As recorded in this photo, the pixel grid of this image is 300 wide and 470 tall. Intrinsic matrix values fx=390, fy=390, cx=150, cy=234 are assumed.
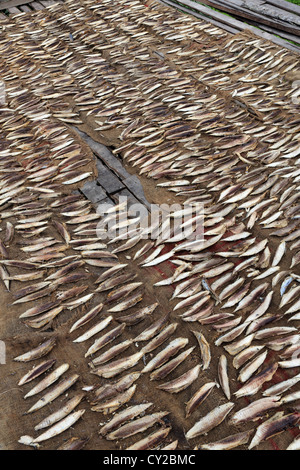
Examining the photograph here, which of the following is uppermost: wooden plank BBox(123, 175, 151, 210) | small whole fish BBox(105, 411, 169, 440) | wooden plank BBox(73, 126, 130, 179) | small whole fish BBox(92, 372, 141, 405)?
wooden plank BBox(73, 126, 130, 179)

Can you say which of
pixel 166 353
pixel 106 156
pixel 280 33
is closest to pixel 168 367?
pixel 166 353

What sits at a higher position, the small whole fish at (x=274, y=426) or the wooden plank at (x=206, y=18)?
the wooden plank at (x=206, y=18)

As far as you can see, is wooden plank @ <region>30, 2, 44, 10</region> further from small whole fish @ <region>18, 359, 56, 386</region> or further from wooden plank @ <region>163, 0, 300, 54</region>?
small whole fish @ <region>18, 359, 56, 386</region>

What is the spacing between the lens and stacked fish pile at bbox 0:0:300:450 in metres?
2.70

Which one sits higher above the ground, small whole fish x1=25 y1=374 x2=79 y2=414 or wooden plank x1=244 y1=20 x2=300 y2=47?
wooden plank x1=244 y1=20 x2=300 y2=47

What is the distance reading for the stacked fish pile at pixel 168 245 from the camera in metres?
2.70

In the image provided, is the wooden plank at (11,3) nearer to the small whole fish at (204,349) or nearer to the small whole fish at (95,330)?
the small whole fish at (95,330)

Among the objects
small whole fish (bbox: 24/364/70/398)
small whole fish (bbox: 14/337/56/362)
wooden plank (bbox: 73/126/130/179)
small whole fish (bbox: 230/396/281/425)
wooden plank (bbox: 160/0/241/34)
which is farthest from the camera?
wooden plank (bbox: 160/0/241/34)

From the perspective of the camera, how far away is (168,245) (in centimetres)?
376

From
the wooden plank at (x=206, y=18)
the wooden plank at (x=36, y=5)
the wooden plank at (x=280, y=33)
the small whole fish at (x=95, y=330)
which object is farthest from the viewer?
the wooden plank at (x=36, y=5)

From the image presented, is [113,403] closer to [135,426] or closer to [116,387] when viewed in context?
[116,387]

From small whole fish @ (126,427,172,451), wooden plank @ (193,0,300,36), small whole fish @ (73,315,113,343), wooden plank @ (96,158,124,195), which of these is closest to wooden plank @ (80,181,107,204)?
wooden plank @ (96,158,124,195)

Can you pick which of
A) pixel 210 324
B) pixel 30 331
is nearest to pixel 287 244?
pixel 210 324

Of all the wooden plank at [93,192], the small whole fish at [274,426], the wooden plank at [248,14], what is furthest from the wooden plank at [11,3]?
the small whole fish at [274,426]
